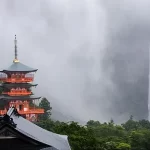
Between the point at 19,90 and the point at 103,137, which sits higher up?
the point at 19,90

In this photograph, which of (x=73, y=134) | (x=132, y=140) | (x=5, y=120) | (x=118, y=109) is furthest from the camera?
(x=118, y=109)

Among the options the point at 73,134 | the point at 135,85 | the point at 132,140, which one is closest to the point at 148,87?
the point at 135,85

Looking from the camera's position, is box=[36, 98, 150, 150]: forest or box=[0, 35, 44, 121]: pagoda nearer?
box=[36, 98, 150, 150]: forest

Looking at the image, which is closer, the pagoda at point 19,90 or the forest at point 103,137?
the forest at point 103,137

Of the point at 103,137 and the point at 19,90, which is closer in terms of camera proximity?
the point at 103,137

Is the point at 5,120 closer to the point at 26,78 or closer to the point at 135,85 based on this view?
the point at 26,78

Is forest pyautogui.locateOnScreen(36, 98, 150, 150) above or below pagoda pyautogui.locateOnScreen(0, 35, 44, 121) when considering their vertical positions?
below

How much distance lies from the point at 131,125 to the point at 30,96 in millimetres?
7501

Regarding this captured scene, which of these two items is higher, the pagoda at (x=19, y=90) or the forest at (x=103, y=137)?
the pagoda at (x=19, y=90)

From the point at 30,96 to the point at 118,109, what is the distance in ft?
78.1

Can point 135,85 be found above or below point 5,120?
above

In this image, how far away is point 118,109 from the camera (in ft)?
183

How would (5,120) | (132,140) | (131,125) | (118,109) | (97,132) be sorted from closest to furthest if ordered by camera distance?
(5,120)
(132,140)
(97,132)
(131,125)
(118,109)

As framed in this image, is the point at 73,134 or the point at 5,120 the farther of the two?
the point at 73,134
